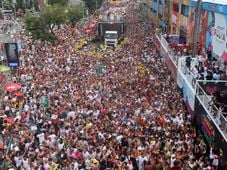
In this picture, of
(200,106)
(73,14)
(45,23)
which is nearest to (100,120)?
(200,106)

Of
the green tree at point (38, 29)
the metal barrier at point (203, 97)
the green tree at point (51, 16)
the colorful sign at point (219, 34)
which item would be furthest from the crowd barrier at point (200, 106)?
the green tree at point (51, 16)

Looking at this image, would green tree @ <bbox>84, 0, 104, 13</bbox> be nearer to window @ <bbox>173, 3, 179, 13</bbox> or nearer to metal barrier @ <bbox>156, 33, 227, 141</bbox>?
window @ <bbox>173, 3, 179, 13</bbox>

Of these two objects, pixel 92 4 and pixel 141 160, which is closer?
pixel 141 160

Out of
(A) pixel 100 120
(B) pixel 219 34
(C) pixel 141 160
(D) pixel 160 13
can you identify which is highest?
(B) pixel 219 34

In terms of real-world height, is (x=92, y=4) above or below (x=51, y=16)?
below

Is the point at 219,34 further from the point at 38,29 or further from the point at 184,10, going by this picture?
the point at 38,29

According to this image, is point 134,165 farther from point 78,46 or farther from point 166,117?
point 78,46

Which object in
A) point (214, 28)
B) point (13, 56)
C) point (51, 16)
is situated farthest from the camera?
point (51, 16)

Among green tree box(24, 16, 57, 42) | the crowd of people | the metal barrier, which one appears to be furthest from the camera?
green tree box(24, 16, 57, 42)

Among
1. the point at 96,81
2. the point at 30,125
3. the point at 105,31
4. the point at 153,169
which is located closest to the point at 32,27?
the point at 105,31

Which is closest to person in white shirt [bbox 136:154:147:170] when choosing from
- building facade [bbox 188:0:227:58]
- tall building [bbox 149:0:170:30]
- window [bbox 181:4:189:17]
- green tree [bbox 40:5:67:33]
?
building facade [bbox 188:0:227:58]
